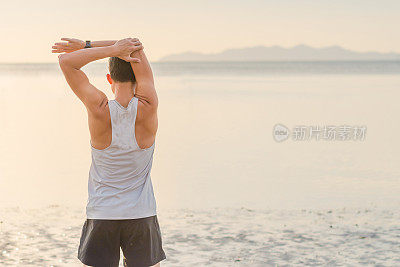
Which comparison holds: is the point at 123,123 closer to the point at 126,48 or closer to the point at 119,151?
the point at 119,151

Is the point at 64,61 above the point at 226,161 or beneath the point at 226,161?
above

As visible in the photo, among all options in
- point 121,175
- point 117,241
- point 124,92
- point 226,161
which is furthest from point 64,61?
point 226,161

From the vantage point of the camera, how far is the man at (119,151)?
2887 mm

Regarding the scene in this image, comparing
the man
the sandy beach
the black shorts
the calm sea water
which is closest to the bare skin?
the man

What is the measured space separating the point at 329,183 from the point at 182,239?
3.56 metres

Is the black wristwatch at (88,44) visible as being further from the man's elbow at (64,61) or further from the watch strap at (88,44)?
the man's elbow at (64,61)

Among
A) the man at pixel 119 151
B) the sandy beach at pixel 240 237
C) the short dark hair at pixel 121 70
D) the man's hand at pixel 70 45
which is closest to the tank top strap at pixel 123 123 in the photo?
the man at pixel 119 151

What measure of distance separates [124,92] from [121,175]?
43 centimetres

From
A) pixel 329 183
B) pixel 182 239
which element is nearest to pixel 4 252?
pixel 182 239

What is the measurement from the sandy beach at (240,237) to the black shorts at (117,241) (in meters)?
2.23

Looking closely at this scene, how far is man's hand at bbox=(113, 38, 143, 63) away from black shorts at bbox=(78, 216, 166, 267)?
33.1 inches

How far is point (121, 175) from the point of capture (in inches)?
117

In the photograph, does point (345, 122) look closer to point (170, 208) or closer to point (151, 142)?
point (170, 208)

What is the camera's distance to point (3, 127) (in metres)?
15.4
